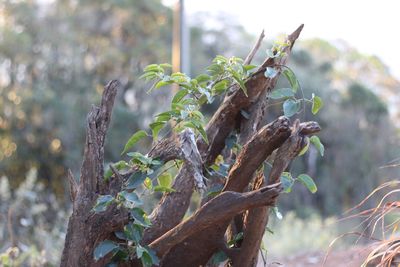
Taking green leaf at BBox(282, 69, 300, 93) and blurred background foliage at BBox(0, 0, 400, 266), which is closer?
green leaf at BBox(282, 69, 300, 93)

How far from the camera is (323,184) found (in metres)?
20.5

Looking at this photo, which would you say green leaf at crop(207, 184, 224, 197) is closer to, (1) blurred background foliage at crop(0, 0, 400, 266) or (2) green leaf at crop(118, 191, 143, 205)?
(2) green leaf at crop(118, 191, 143, 205)

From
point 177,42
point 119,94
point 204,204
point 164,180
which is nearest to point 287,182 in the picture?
point 204,204

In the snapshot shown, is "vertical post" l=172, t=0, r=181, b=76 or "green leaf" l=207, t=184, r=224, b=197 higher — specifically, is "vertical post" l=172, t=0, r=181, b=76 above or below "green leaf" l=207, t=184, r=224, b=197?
below

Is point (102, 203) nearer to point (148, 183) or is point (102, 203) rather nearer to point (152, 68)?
point (148, 183)

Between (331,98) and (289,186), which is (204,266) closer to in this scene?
(289,186)

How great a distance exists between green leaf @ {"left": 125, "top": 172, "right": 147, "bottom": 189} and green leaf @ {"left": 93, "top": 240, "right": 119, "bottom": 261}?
0.20 meters

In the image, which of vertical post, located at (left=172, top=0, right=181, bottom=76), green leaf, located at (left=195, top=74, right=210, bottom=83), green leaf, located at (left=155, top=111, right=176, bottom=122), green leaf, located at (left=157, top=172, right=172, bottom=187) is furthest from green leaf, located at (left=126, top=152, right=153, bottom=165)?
vertical post, located at (left=172, top=0, right=181, bottom=76)

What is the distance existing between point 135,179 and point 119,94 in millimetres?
18704

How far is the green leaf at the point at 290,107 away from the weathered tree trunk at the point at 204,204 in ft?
0.50

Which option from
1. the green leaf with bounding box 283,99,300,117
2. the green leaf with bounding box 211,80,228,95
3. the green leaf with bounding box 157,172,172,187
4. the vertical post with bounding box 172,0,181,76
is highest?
the green leaf with bounding box 211,80,228,95

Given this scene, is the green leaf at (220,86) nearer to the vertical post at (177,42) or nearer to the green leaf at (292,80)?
the green leaf at (292,80)

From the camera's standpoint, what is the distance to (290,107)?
2.51 m

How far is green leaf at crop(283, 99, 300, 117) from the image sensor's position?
8.14ft
